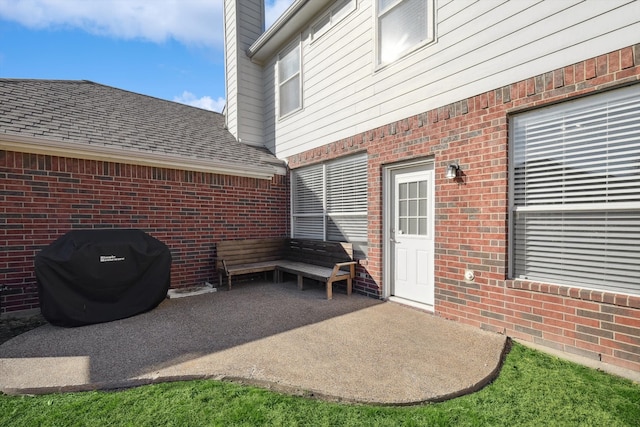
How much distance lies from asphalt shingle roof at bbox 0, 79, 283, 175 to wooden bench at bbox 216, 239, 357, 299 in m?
1.95

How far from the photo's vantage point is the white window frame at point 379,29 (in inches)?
181

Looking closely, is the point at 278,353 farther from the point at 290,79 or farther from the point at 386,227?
the point at 290,79

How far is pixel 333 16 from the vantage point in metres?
6.46

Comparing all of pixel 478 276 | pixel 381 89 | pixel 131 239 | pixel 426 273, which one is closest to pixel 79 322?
pixel 131 239

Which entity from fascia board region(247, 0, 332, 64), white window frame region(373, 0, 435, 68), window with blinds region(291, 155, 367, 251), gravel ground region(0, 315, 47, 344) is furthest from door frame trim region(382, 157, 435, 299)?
gravel ground region(0, 315, 47, 344)

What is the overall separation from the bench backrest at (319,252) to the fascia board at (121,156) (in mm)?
1956

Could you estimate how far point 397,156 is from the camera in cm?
512

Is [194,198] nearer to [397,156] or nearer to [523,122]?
[397,156]

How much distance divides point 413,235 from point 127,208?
531 centimetres

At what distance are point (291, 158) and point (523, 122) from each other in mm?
5183

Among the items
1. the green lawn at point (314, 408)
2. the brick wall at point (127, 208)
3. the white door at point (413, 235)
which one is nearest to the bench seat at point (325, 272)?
the white door at point (413, 235)

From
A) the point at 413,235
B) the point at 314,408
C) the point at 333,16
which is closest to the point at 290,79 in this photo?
the point at 333,16

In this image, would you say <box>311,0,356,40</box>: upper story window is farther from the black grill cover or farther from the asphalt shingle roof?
the black grill cover

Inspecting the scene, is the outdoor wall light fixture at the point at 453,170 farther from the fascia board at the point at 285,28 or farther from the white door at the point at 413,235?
the fascia board at the point at 285,28
